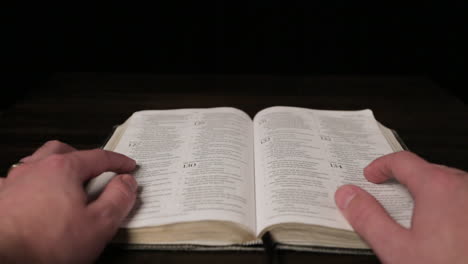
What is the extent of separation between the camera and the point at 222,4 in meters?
1.19

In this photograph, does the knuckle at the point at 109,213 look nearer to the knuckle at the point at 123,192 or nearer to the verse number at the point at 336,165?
the knuckle at the point at 123,192

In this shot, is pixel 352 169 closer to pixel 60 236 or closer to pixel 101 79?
pixel 60 236

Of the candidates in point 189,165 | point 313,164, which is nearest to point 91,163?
point 189,165

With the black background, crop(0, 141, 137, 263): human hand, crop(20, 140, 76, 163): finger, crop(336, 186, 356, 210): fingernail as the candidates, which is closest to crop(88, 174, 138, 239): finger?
crop(0, 141, 137, 263): human hand

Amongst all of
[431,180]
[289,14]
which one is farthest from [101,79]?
[431,180]

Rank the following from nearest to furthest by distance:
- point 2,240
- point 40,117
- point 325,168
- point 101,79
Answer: point 2,240
point 325,168
point 40,117
point 101,79

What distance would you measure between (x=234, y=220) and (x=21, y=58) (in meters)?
1.20

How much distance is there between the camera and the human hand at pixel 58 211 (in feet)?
1.24

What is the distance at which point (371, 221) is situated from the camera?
0.43 meters

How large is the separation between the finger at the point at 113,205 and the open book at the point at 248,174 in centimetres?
2

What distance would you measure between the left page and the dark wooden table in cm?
11

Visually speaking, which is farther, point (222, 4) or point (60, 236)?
point (222, 4)

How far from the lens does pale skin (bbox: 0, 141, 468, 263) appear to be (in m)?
0.38

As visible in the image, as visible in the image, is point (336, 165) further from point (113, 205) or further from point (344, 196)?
point (113, 205)
